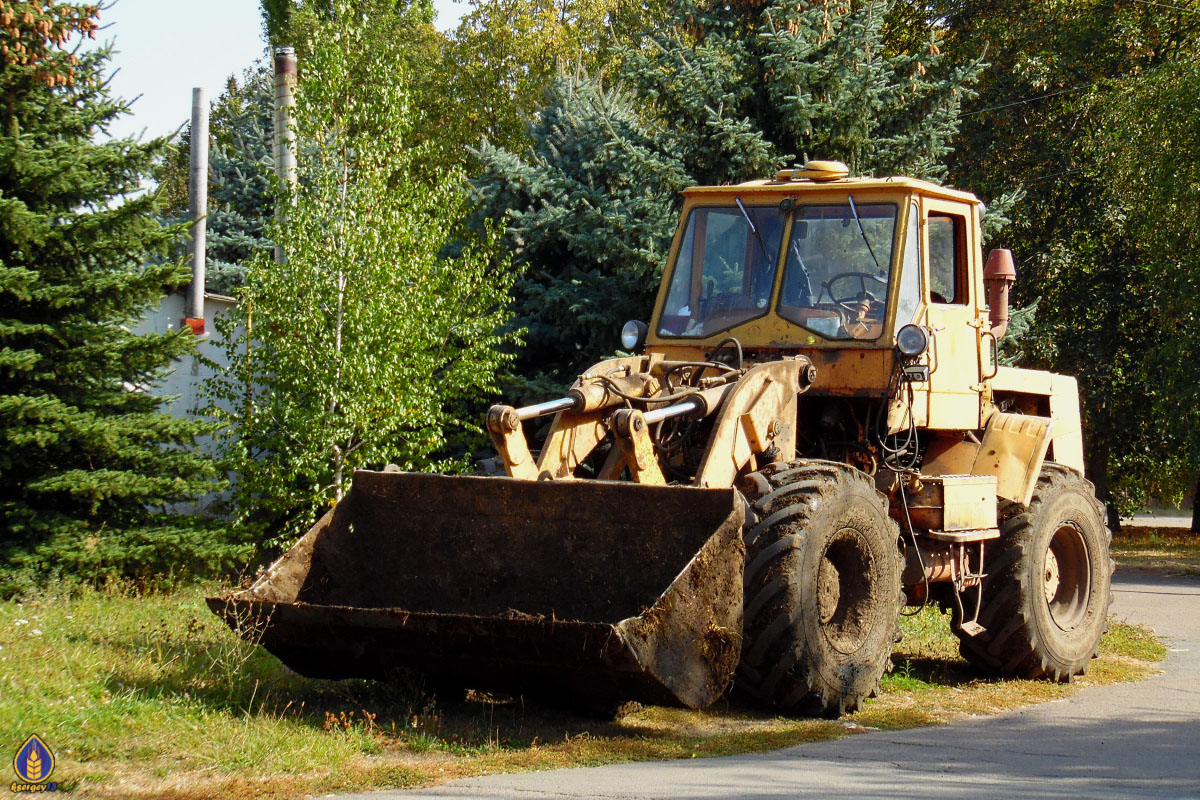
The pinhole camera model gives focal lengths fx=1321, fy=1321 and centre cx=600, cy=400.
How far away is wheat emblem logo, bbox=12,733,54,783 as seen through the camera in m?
5.88

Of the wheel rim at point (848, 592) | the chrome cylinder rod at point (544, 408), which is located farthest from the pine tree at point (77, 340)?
the wheel rim at point (848, 592)

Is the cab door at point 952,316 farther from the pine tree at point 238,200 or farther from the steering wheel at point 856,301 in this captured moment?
the pine tree at point 238,200

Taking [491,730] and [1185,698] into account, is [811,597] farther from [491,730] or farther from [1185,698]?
[1185,698]

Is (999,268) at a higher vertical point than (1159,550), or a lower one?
higher

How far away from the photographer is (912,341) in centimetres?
828

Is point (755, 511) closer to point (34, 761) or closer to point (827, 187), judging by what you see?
point (827, 187)

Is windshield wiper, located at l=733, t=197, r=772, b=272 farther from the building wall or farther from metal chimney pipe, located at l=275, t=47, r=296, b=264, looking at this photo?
the building wall

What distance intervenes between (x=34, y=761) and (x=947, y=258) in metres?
6.55

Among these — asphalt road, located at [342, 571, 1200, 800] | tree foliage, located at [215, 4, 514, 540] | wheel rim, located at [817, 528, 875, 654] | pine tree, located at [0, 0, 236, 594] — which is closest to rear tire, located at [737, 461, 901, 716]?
wheel rim, located at [817, 528, 875, 654]

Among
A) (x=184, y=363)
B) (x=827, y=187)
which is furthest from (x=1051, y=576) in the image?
(x=184, y=363)

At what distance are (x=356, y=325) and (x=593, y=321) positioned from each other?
11.5ft

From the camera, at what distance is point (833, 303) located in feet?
28.8

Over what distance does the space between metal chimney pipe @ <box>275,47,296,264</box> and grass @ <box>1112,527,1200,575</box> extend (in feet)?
46.6

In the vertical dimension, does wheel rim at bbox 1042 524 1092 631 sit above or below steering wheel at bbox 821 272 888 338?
below
